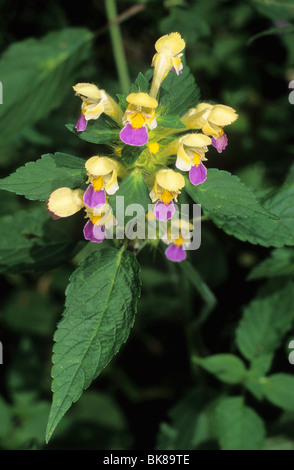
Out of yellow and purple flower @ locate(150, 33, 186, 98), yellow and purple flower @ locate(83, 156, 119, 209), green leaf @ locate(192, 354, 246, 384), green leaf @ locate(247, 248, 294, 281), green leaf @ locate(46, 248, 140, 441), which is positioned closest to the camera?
green leaf @ locate(46, 248, 140, 441)

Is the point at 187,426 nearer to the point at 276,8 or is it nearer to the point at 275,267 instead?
the point at 275,267

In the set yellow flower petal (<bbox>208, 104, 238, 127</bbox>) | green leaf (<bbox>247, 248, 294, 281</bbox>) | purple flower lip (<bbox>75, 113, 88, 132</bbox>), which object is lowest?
green leaf (<bbox>247, 248, 294, 281</bbox>)

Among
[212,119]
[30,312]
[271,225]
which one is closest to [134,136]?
[212,119]

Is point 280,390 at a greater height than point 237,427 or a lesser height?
greater

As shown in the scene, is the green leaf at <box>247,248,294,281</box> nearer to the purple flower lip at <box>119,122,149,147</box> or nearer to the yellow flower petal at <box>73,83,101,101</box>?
the purple flower lip at <box>119,122,149,147</box>

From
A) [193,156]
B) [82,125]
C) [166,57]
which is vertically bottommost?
[193,156]

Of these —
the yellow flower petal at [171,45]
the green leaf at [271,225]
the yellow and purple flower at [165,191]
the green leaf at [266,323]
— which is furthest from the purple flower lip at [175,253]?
the green leaf at [266,323]

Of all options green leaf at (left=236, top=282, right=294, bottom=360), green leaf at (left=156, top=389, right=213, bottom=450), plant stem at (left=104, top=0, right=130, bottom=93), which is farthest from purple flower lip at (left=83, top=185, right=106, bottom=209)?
plant stem at (left=104, top=0, right=130, bottom=93)
